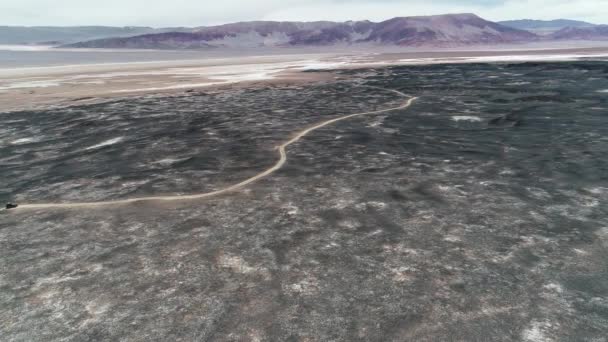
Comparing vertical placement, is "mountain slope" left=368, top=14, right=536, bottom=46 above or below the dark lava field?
above

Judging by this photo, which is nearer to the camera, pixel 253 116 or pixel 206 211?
pixel 206 211

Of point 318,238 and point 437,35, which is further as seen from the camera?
point 437,35

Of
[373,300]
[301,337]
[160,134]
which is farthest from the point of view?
[160,134]

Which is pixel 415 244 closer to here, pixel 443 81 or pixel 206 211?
pixel 206 211

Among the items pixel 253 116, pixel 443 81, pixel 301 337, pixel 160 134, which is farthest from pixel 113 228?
pixel 443 81

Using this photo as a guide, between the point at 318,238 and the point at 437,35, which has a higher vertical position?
→ the point at 437,35

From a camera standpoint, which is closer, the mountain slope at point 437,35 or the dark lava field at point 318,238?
the dark lava field at point 318,238

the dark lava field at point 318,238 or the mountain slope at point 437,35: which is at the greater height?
the mountain slope at point 437,35

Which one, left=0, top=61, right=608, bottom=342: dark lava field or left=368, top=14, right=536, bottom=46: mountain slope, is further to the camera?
left=368, top=14, right=536, bottom=46: mountain slope
